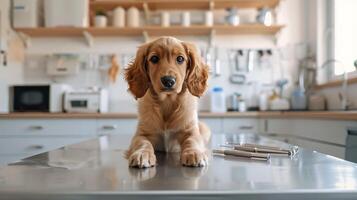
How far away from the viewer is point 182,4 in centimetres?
340

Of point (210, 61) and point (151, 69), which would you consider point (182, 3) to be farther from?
point (151, 69)

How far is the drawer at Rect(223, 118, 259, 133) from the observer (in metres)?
2.96

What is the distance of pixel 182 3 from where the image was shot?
336 cm

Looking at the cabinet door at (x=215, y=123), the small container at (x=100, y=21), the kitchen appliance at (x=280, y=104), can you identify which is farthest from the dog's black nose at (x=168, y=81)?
the small container at (x=100, y=21)

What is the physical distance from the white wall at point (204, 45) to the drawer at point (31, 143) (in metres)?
0.75

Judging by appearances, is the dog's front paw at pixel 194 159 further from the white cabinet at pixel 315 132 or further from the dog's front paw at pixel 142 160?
the white cabinet at pixel 315 132

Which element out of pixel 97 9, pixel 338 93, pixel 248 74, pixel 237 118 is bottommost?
pixel 237 118

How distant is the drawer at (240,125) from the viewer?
9.71ft

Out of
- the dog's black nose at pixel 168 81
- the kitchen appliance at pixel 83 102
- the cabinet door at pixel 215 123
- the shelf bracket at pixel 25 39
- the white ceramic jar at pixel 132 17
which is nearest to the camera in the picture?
the dog's black nose at pixel 168 81

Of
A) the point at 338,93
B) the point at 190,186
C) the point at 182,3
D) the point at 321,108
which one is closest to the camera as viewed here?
the point at 190,186

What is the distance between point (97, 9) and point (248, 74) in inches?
69.6

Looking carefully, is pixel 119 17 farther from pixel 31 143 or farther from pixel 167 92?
pixel 167 92

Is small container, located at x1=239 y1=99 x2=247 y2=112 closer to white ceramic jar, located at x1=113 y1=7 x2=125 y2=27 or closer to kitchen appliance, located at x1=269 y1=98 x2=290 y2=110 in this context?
kitchen appliance, located at x1=269 y1=98 x2=290 y2=110

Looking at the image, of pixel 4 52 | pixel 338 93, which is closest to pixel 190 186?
pixel 338 93
